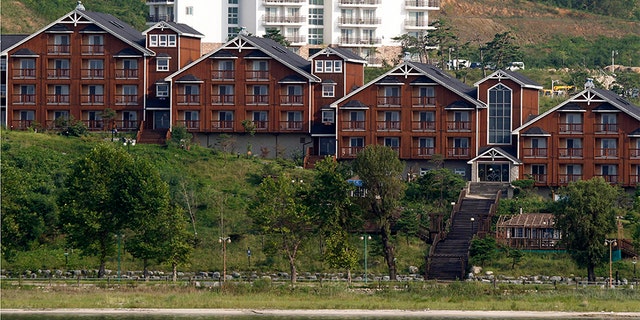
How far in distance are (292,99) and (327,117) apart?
257 cm

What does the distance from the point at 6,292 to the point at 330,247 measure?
1750 centimetres

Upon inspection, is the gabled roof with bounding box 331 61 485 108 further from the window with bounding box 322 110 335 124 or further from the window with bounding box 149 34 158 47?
the window with bounding box 149 34 158 47

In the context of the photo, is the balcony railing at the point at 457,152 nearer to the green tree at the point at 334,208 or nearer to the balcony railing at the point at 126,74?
the green tree at the point at 334,208

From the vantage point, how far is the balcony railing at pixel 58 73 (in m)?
119

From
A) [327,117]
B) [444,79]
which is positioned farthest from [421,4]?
[327,117]

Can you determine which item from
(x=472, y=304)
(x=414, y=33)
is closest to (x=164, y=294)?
(x=472, y=304)

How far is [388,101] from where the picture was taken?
377 feet

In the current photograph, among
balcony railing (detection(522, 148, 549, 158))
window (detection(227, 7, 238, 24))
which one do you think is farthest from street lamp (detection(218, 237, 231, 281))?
window (detection(227, 7, 238, 24))

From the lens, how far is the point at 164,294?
3324 inches

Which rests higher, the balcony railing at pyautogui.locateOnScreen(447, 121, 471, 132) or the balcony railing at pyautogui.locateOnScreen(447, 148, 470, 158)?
the balcony railing at pyautogui.locateOnScreen(447, 121, 471, 132)

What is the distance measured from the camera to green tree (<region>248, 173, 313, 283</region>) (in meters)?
93.2

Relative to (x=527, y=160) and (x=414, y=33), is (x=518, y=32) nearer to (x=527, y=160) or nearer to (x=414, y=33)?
(x=414, y=33)

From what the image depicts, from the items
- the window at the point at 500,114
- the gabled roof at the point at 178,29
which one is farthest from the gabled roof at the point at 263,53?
the window at the point at 500,114

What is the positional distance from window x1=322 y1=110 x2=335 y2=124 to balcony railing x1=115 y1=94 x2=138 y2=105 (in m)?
12.6
